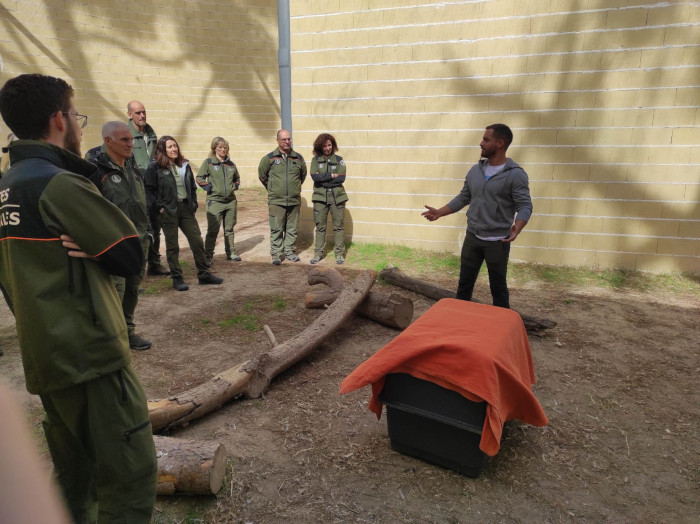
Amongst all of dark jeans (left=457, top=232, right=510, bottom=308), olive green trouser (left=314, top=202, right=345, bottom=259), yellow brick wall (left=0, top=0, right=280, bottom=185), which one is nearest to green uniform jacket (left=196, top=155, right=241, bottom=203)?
olive green trouser (left=314, top=202, right=345, bottom=259)

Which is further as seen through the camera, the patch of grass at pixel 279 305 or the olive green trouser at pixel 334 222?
the olive green trouser at pixel 334 222

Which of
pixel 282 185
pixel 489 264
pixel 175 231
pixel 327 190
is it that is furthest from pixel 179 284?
pixel 489 264

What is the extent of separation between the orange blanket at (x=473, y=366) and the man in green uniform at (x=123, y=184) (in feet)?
7.72

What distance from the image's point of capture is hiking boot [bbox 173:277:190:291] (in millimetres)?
6637

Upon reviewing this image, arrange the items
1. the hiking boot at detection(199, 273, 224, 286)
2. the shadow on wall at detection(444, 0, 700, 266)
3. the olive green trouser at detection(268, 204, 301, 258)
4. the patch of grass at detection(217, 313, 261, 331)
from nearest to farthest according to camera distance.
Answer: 1. the patch of grass at detection(217, 313, 261, 331)
2. the hiking boot at detection(199, 273, 224, 286)
3. the shadow on wall at detection(444, 0, 700, 266)
4. the olive green trouser at detection(268, 204, 301, 258)

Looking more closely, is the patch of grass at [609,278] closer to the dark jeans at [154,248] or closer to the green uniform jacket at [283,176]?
the green uniform jacket at [283,176]

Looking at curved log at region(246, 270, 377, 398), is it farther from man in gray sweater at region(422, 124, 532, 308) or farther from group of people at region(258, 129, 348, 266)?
group of people at region(258, 129, 348, 266)

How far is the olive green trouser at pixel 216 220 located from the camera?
24.4 ft

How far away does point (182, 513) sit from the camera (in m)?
2.62

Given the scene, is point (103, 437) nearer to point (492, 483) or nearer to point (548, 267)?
point (492, 483)

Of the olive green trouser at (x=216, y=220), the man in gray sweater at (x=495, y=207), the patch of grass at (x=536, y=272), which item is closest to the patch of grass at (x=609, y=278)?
the patch of grass at (x=536, y=272)

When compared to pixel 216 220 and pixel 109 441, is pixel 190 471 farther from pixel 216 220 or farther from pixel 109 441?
pixel 216 220

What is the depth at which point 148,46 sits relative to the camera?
42.9 ft

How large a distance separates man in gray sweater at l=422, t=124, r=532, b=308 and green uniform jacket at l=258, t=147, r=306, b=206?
365cm
